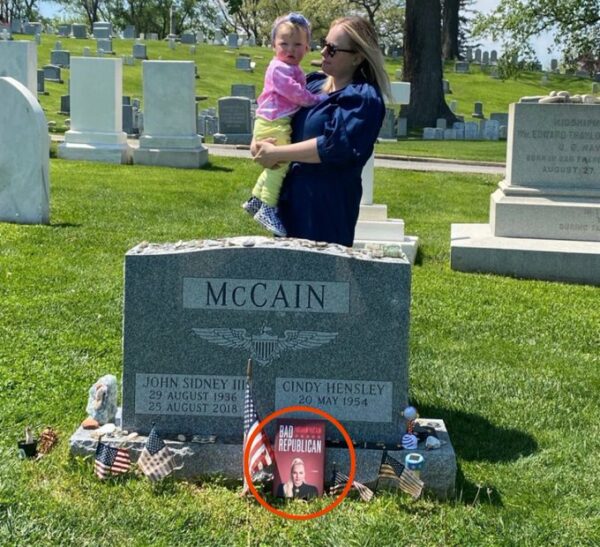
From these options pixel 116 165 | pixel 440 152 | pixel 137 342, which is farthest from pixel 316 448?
pixel 440 152

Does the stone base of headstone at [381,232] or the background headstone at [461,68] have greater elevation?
the background headstone at [461,68]

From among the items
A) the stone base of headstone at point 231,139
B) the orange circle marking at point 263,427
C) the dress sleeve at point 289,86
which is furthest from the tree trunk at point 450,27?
the orange circle marking at point 263,427

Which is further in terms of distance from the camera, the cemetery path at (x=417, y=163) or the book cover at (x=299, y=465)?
the cemetery path at (x=417, y=163)

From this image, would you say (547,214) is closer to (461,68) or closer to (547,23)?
(547,23)

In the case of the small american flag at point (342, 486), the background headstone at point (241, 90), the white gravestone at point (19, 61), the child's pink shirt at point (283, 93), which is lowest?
the small american flag at point (342, 486)

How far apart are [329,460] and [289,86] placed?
162 cm

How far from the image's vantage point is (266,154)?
12.5ft

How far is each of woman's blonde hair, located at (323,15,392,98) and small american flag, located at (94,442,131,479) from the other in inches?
75.8

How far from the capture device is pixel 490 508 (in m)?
3.52

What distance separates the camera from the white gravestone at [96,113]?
1548 centimetres

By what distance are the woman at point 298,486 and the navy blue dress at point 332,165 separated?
1.05 metres

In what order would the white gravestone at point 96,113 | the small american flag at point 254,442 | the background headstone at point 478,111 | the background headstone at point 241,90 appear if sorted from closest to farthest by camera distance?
1. the small american flag at point 254,442
2. the white gravestone at point 96,113
3. the background headstone at point 241,90
4. the background headstone at point 478,111

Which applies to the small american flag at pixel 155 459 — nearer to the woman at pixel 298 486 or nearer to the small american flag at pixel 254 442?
the small american flag at pixel 254 442

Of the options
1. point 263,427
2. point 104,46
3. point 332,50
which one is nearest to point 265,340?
point 263,427
